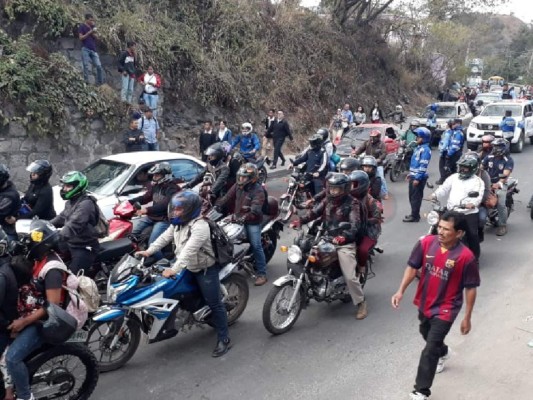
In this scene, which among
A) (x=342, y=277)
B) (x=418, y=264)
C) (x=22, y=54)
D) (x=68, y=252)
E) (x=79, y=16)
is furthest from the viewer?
(x=79, y=16)

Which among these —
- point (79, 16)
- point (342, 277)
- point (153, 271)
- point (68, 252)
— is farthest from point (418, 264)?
point (79, 16)

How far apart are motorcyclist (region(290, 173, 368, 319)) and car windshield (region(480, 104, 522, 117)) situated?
16095 mm

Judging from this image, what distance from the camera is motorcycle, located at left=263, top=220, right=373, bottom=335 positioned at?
20.1ft

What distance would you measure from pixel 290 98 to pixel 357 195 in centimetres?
1610

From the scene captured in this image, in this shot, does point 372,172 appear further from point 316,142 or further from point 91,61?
point 91,61

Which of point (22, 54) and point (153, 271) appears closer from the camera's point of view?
point (153, 271)

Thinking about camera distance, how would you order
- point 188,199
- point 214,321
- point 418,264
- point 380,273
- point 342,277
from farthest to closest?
point 380,273 → point 342,277 → point 214,321 → point 188,199 → point 418,264

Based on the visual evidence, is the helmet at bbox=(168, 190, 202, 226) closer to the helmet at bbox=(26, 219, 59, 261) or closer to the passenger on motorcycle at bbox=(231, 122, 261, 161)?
the helmet at bbox=(26, 219, 59, 261)

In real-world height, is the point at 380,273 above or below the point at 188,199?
below

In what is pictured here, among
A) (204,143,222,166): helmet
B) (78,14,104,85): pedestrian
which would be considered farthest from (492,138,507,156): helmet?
(78,14,104,85): pedestrian

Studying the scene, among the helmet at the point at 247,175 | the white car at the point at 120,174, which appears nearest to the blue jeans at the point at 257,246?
the helmet at the point at 247,175

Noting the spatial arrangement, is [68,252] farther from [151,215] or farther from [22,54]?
[22,54]

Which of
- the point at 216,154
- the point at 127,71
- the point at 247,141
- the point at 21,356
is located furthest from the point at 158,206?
the point at 127,71

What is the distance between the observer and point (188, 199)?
5355 millimetres
